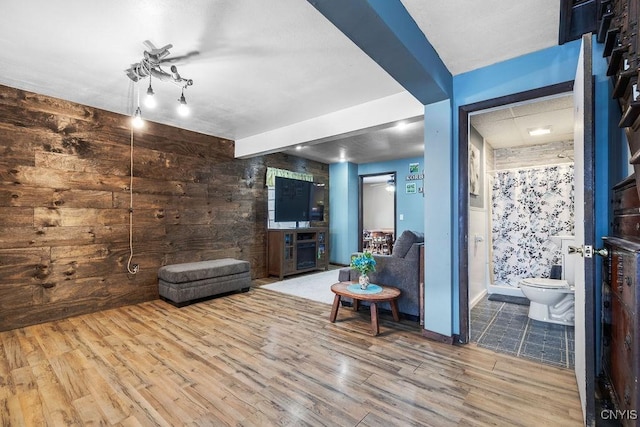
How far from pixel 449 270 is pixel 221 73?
272cm

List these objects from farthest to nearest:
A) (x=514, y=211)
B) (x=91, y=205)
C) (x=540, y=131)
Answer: (x=514, y=211) → (x=540, y=131) → (x=91, y=205)

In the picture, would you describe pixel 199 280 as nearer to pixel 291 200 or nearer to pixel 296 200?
pixel 291 200

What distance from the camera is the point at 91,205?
11.2ft

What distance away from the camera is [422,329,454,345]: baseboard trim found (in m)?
2.56

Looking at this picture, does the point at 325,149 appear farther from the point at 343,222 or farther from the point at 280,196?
the point at 343,222

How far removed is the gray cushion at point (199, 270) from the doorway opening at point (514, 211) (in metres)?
3.08

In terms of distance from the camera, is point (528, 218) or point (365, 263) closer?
point (365, 263)

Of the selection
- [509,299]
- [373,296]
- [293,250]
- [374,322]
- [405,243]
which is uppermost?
[405,243]

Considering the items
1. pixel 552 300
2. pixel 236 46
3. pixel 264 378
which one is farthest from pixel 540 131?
pixel 264 378

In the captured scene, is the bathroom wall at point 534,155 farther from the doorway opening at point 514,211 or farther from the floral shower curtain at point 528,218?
the floral shower curtain at point 528,218

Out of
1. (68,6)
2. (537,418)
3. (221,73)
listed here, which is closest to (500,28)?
(221,73)

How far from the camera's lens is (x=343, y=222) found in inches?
271

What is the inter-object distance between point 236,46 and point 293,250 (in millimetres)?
3811

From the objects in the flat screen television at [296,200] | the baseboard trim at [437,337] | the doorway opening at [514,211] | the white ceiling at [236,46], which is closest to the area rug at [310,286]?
the flat screen television at [296,200]
